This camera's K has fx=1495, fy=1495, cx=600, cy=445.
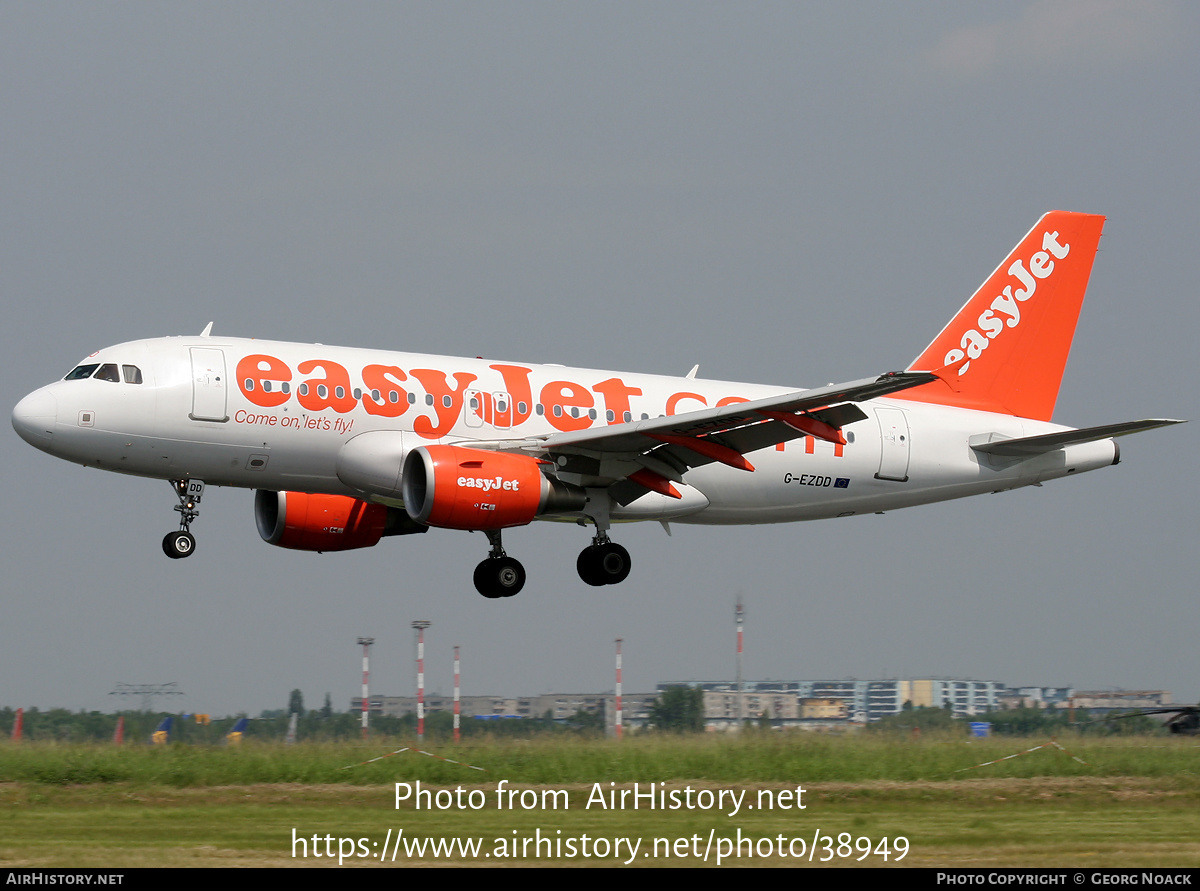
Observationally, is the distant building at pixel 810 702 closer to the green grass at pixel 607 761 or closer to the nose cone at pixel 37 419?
the green grass at pixel 607 761

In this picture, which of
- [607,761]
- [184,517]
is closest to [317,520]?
[184,517]

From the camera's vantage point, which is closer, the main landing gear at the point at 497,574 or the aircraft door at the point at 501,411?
the aircraft door at the point at 501,411

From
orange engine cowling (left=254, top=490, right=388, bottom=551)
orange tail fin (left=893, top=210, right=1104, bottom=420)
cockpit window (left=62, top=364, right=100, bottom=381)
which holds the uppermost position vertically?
orange tail fin (left=893, top=210, right=1104, bottom=420)

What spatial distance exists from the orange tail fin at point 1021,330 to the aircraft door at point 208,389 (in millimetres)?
14049

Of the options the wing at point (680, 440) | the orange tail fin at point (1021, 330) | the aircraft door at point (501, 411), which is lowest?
the wing at point (680, 440)

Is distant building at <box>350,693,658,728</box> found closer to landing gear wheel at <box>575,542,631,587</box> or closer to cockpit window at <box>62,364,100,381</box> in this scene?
landing gear wheel at <box>575,542,631,587</box>

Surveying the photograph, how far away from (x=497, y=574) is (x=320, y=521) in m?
3.94

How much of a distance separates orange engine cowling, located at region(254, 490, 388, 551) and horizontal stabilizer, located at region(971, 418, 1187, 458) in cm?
1269

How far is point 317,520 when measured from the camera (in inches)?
1181

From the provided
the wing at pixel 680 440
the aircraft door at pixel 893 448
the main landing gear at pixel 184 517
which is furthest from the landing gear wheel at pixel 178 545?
the aircraft door at pixel 893 448

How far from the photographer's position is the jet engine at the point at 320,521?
1176 inches

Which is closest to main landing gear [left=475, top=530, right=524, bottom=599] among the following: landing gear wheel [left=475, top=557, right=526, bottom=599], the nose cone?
landing gear wheel [left=475, top=557, right=526, bottom=599]

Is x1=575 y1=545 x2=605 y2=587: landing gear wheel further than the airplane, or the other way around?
x1=575 y1=545 x2=605 y2=587: landing gear wheel

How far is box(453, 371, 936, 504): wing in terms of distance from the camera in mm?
24781
